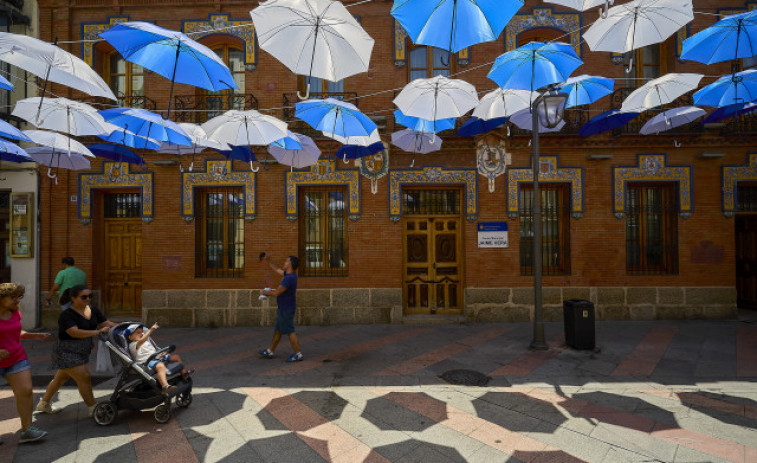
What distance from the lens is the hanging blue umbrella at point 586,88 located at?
6.52 metres

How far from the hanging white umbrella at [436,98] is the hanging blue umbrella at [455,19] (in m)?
1.94

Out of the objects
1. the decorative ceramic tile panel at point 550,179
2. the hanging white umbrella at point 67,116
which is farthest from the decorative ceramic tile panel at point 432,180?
the hanging white umbrella at point 67,116

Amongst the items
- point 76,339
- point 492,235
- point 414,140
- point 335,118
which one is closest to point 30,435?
point 76,339

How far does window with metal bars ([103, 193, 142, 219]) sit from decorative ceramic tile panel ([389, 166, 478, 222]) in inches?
276

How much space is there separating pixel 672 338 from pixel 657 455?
5.32 meters

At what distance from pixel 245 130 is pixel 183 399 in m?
4.29

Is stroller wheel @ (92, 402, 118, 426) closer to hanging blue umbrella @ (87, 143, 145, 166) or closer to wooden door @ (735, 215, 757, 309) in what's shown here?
hanging blue umbrella @ (87, 143, 145, 166)

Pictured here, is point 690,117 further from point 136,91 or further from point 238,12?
point 136,91

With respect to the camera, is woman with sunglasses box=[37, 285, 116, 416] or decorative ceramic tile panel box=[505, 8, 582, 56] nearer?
woman with sunglasses box=[37, 285, 116, 416]

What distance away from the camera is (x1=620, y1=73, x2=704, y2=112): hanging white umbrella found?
6195 millimetres

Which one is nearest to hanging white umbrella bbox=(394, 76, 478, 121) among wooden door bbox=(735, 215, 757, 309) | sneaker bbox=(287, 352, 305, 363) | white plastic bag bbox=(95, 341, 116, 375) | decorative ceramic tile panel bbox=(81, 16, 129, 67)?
sneaker bbox=(287, 352, 305, 363)

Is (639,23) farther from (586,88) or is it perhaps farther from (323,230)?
(323,230)

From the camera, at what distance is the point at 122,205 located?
32.1ft

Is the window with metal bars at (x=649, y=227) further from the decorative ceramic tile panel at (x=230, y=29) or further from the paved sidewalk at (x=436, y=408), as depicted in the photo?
the decorative ceramic tile panel at (x=230, y=29)
